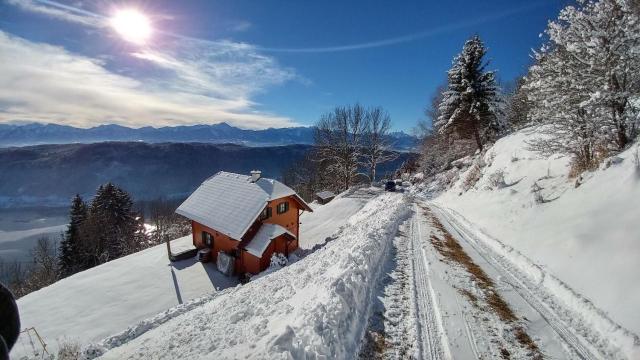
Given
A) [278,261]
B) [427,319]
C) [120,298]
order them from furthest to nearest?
[278,261]
[120,298]
[427,319]

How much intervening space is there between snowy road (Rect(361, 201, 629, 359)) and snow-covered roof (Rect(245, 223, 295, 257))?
44.5ft

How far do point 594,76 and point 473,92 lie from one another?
23757 mm

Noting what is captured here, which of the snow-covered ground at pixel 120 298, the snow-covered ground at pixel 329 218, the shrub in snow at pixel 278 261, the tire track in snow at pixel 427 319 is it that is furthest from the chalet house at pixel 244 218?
the tire track in snow at pixel 427 319

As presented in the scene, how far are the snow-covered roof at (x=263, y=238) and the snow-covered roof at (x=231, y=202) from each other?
1.56m

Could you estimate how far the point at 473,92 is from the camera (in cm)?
3328

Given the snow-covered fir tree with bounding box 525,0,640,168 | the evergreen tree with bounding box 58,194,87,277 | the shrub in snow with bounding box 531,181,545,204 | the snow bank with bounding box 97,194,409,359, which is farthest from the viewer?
the evergreen tree with bounding box 58,194,87,277

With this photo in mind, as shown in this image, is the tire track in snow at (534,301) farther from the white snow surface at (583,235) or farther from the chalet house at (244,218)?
the chalet house at (244,218)

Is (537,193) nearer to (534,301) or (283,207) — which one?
(534,301)

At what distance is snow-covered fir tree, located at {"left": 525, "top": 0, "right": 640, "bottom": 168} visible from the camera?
421 inches

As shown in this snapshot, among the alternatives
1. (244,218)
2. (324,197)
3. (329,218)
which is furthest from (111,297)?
(324,197)

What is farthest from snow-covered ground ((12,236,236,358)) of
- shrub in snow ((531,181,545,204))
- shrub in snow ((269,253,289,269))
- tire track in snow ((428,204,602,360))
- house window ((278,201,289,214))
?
shrub in snow ((531,181,545,204))

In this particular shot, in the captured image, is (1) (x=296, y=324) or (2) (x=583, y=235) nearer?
(1) (x=296, y=324)

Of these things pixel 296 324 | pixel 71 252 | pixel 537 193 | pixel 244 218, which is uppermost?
pixel 537 193

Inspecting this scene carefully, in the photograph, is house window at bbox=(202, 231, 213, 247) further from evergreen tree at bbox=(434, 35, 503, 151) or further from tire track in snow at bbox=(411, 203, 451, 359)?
evergreen tree at bbox=(434, 35, 503, 151)
